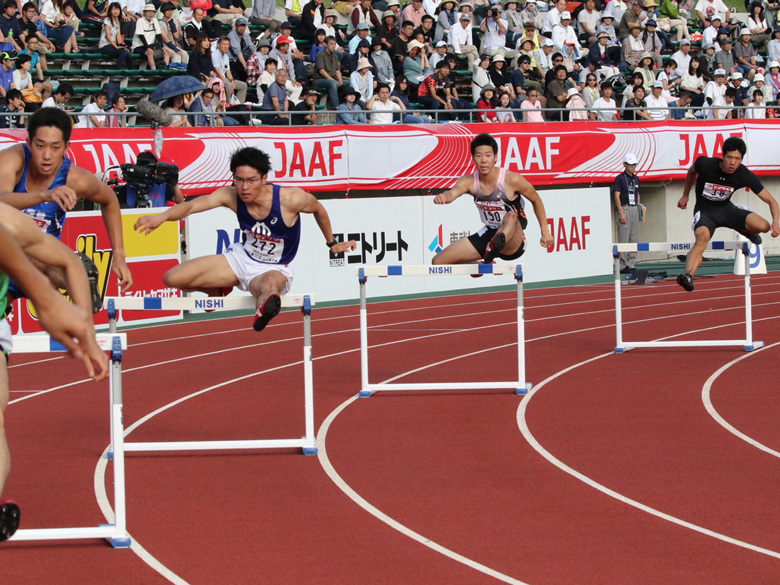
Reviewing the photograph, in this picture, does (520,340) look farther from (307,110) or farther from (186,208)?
(307,110)

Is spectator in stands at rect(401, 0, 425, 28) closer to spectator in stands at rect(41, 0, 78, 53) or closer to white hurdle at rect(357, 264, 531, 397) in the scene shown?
spectator in stands at rect(41, 0, 78, 53)

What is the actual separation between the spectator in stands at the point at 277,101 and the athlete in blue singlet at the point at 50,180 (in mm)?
11691

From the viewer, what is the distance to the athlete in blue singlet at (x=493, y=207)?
991 centimetres

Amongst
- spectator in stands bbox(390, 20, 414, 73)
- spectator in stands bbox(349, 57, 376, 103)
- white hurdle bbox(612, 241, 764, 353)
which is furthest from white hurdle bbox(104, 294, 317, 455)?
spectator in stands bbox(390, 20, 414, 73)

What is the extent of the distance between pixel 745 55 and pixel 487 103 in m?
7.84

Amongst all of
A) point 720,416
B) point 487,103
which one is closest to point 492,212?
point 720,416

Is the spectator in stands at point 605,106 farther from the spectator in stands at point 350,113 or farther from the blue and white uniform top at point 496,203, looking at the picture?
the blue and white uniform top at point 496,203

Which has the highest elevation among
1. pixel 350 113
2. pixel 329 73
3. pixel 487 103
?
pixel 329 73

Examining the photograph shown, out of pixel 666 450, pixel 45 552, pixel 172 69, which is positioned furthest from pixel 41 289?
pixel 172 69

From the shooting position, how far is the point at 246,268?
27.2ft

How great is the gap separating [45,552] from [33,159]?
1.92 meters

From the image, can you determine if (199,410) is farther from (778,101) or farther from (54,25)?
(778,101)

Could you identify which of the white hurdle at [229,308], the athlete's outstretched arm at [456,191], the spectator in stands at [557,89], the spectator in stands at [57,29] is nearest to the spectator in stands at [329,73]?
the spectator in stands at [57,29]

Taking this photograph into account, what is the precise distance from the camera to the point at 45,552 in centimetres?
570
